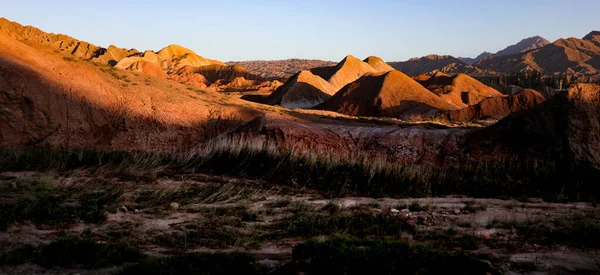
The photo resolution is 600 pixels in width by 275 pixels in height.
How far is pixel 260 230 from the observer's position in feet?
20.8

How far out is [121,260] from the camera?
4.89 meters

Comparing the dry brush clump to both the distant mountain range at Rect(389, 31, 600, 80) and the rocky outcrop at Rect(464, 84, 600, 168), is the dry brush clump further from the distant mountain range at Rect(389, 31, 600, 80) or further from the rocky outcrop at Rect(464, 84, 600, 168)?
the distant mountain range at Rect(389, 31, 600, 80)

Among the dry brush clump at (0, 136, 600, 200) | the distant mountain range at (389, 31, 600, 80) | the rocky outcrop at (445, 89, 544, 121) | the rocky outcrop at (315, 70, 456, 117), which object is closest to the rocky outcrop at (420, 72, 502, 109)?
the rocky outcrop at (315, 70, 456, 117)

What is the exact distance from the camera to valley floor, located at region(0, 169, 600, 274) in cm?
457

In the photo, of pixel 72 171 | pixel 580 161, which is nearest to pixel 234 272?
pixel 72 171

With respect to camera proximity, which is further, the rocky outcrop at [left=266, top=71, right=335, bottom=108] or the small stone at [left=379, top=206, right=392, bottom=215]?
the rocky outcrop at [left=266, top=71, right=335, bottom=108]

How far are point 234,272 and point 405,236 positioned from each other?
8.23 ft

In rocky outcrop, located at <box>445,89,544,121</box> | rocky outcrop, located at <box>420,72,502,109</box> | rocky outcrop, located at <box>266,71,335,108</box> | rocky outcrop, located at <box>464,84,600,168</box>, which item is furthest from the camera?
rocky outcrop, located at <box>266,71,335,108</box>

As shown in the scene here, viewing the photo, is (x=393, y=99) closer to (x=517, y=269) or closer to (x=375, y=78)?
(x=375, y=78)

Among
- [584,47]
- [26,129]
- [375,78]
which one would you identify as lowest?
[26,129]

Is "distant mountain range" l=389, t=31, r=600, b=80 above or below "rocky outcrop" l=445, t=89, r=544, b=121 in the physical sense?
above

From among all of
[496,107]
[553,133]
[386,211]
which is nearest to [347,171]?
[386,211]

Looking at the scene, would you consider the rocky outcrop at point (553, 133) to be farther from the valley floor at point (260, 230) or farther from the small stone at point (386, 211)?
the small stone at point (386, 211)

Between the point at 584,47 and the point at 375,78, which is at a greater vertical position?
the point at 584,47
